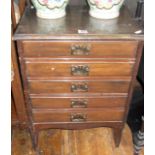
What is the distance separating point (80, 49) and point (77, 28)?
0.32 feet

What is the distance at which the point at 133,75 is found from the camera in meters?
1.11

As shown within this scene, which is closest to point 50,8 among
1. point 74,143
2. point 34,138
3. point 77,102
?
point 77,102

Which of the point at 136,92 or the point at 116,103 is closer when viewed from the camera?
the point at 116,103

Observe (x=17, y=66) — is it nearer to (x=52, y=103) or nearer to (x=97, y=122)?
(x=52, y=103)

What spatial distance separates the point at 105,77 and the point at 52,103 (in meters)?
0.31

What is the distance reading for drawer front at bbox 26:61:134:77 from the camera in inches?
41.9

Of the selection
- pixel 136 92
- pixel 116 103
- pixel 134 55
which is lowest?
pixel 136 92

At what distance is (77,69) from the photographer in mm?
1081

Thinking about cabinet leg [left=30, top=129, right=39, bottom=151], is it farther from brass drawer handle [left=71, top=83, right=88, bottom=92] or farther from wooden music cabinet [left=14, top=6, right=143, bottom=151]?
brass drawer handle [left=71, top=83, right=88, bottom=92]

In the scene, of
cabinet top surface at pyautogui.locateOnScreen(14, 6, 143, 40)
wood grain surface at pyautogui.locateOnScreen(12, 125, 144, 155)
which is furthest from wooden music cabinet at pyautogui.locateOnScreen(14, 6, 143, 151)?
wood grain surface at pyautogui.locateOnScreen(12, 125, 144, 155)

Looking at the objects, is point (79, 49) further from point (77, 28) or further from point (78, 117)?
point (78, 117)

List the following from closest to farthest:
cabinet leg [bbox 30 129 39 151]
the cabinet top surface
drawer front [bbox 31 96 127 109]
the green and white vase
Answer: the cabinet top surface < the green and white vase < drawer front [bbox 31 96 127 109] < cabinet leg [bbox 30 129 39 151]

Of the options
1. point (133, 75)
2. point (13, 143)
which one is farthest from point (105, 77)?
point (13, 143)
